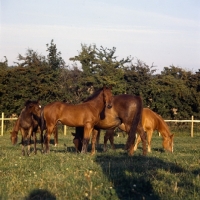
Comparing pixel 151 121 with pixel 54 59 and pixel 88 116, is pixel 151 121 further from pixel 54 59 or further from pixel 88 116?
pixel 54 59

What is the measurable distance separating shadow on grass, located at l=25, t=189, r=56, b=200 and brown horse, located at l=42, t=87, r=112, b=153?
21.4 ft

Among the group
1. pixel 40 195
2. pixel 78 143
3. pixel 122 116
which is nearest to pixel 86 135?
pixel 78 143

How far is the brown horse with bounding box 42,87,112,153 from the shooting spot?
555 inches

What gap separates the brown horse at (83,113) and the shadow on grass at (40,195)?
6.53 metres

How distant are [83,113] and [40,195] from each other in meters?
7.06

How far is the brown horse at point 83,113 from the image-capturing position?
46.3 ft

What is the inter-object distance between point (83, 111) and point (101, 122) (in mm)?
935

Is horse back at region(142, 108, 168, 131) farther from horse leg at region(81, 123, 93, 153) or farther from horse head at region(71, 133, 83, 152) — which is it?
horse leg at region(81, 123, 93, 153)

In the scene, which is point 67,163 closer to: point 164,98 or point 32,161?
point 32,161

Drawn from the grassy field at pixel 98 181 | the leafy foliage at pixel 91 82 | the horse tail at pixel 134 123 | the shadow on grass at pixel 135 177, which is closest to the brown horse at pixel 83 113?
the horse tail at pixel 134 123

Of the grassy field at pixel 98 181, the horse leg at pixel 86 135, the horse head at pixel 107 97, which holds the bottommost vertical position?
the grassy field at pixel 98 181

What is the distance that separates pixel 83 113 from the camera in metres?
14.2

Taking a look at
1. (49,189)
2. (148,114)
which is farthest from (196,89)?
(49,189)

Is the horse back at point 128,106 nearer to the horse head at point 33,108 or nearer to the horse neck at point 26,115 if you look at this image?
the horse head at point 33,108
